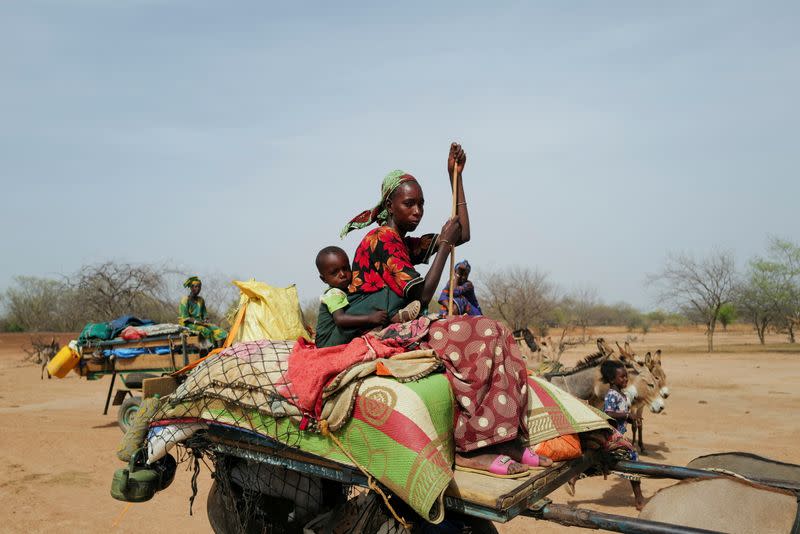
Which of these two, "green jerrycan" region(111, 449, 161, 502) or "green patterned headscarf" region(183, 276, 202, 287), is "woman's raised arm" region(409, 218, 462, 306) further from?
"green patterned headscarf" region(183, 276, 202, 287)

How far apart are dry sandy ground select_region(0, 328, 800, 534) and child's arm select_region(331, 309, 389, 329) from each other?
3.70 m

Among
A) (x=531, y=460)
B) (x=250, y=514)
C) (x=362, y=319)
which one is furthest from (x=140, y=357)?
(x=531, y=460)

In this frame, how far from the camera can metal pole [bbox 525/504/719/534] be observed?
218 centimetres

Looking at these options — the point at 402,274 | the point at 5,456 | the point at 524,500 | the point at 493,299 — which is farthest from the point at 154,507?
the point at 493,299

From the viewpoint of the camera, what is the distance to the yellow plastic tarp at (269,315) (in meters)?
4.82

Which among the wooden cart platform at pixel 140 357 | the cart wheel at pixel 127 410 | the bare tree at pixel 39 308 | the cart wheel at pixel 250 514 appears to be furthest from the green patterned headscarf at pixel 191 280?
the bare tree at pixel 39 308

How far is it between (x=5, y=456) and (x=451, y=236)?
827 centimetres

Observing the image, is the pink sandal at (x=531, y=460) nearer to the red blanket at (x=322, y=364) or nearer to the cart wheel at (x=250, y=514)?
the red blanket at (x=322, y=364)

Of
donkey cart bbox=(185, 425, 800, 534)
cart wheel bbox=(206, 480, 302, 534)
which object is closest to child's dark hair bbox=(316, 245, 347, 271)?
donkey cart bbox=(185, 425, 800, 534)

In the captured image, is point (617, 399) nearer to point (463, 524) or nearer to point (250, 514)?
point (463, 524)

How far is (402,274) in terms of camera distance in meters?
3.23

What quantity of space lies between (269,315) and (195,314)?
27.2ft

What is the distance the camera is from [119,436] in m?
10.4

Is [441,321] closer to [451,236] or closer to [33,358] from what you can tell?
A: [451,236]
